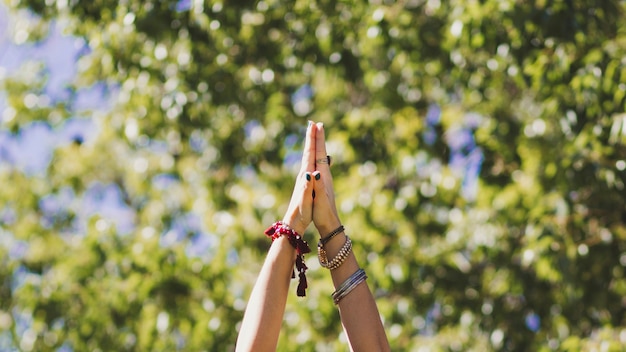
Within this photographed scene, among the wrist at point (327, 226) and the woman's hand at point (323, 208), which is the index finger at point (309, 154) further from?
the wrist at point (327, 226)

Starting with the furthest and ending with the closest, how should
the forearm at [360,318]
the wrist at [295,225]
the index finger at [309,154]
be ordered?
the index finger at [309,154] < the wrist at [295,225] < the forearm at [360,318]

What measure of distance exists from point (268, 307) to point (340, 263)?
334 millimetres

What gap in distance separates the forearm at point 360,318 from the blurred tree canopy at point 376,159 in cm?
221

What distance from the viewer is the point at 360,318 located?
2.53 m

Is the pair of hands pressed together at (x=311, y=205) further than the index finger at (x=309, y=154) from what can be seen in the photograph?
No

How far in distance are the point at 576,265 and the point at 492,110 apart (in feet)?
4.00

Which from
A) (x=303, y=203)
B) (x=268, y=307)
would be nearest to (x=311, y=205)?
(x=303, y=203)

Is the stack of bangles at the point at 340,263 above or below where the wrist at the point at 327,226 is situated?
below

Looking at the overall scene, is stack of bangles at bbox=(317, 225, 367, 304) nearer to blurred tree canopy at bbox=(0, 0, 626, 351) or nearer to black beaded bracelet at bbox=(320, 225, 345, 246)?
black beaded bracelet at bbox=(320, 225, 345, 246)

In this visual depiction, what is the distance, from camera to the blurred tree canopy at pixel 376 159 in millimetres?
4816

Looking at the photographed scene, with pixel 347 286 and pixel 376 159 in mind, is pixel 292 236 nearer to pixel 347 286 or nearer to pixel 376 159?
pixel 347 286

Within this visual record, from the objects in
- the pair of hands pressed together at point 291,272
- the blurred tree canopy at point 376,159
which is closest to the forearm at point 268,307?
the pair of hands pressed together at point 291,272

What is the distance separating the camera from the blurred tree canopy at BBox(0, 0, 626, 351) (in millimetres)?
4816

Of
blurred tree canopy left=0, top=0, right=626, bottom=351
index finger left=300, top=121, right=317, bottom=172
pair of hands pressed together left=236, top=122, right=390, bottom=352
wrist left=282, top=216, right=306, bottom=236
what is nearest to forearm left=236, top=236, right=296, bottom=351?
pair of hands pressed together left=236, top=122, right=390, bottom=352
